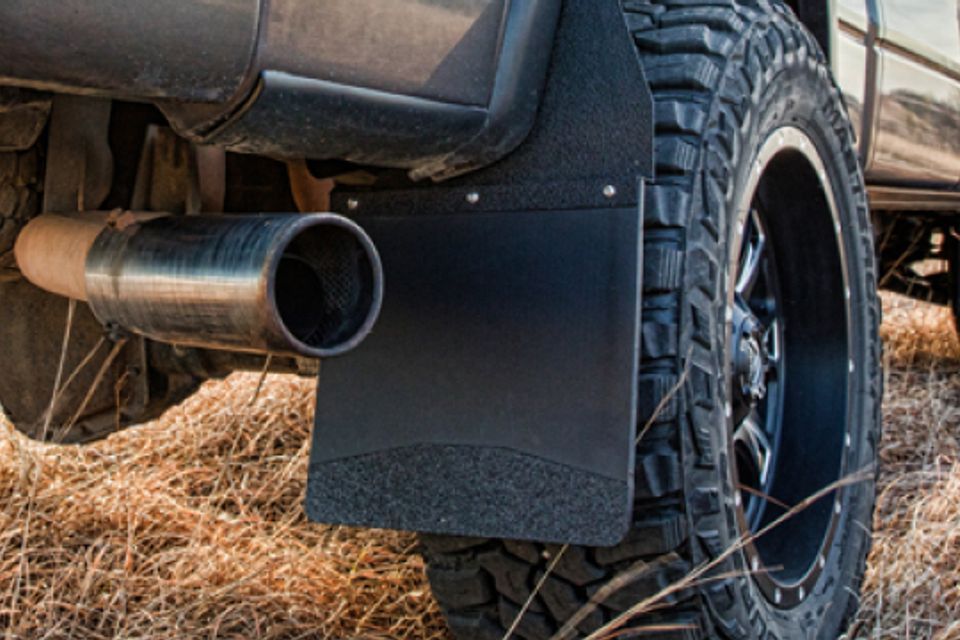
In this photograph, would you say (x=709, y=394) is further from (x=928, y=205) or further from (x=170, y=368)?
(x=928, y=205)

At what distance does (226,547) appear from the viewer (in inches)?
98.1

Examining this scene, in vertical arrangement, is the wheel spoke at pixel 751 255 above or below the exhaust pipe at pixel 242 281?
above

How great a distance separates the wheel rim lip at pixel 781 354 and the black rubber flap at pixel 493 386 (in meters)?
0.25

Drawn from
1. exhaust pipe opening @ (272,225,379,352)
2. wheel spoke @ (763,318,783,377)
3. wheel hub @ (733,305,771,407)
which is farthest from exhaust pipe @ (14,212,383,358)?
wheel spoke @ (763,318,783,377)

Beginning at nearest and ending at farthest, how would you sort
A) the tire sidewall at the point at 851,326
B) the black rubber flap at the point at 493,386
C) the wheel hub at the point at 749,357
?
1. the black rubber flap at the point at 493,386
2. the tire sidewall at the point at 851,326
3. the wheel hub at the point at 749,357

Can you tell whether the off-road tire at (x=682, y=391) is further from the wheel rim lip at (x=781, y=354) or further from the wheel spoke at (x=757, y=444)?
the wheel spoke at (x=757, y=444)

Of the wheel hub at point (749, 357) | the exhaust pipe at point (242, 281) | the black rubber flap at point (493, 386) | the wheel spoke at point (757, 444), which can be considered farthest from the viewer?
the wheel spoke at point (757, 444)

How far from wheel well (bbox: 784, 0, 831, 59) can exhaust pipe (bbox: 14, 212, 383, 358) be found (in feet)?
5.24

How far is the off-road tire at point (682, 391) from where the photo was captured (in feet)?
5.41

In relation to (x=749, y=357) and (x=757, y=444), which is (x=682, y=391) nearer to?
(x=749, y=357)

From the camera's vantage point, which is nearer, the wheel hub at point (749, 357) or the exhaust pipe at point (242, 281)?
the exhaust pipe at point (242, 281)

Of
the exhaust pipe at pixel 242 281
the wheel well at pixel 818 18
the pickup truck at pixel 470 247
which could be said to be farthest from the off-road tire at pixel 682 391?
the wheel well at pixel 818 18

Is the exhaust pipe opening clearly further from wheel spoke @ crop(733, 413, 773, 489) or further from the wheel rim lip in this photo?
wheel spoke @ crop(733, 413, 773, 489)

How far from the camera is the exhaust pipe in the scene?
1351 mm
